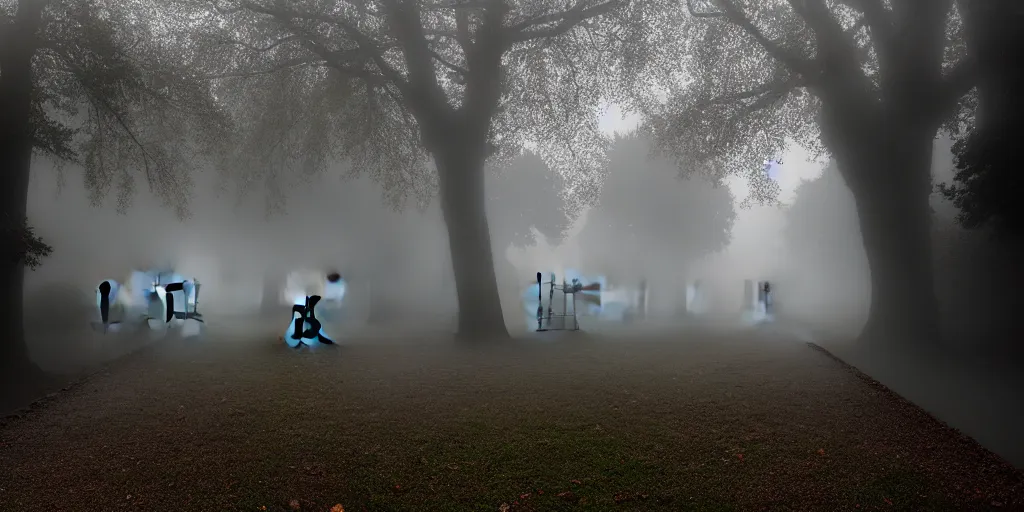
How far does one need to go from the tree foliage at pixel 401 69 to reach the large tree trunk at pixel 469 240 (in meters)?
1.10

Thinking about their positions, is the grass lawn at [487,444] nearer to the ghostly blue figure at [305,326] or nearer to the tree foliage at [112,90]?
the ghostly blue figure at [305,326]

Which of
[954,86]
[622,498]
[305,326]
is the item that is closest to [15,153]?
[305,326]

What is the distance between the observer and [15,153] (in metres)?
11.5

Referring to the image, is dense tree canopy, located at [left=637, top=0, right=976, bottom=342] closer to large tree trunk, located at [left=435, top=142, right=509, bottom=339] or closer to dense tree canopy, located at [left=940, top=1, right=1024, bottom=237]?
dense tree canopy, located at [left=940, top=1, right=1024, bottom=237]

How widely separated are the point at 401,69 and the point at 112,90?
910 centimetres

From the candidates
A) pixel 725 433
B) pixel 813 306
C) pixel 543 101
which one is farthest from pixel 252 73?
pixel 813 306

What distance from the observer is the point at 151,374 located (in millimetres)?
11445

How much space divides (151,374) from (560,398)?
885cm

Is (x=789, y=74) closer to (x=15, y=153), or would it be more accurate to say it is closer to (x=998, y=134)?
(x=998, y=134)

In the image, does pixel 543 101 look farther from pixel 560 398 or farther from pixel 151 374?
pixel 151 374

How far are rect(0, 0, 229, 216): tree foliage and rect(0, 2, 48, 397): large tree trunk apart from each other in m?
0.13

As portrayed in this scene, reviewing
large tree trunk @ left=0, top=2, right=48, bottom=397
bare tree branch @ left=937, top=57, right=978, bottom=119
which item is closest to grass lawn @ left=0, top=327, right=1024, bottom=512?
large tree trunk @ left=0, top=2, right=48, bottom=397

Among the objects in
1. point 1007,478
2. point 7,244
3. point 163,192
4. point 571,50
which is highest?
point 571,50

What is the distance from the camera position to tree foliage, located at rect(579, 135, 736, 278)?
4575cm
